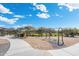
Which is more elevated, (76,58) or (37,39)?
(37,39)

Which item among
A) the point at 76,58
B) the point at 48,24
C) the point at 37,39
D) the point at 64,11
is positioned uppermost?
the point at 64,11

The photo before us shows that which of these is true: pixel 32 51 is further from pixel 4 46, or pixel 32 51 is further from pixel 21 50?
pixel 4 46

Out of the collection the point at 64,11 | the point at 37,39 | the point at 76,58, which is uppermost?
the point at 64,11

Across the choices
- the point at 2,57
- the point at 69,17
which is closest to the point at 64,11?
the point at 69,17

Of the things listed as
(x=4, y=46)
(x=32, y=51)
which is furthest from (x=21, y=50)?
(x=4, y=46)

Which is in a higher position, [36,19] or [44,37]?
[36,19]

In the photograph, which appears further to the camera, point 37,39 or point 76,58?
point 37,39

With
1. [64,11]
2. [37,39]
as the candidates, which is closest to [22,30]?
[37,39]

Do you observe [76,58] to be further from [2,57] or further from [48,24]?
[2,57]

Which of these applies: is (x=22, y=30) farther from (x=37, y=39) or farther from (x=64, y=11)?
(x=64, y=11)
